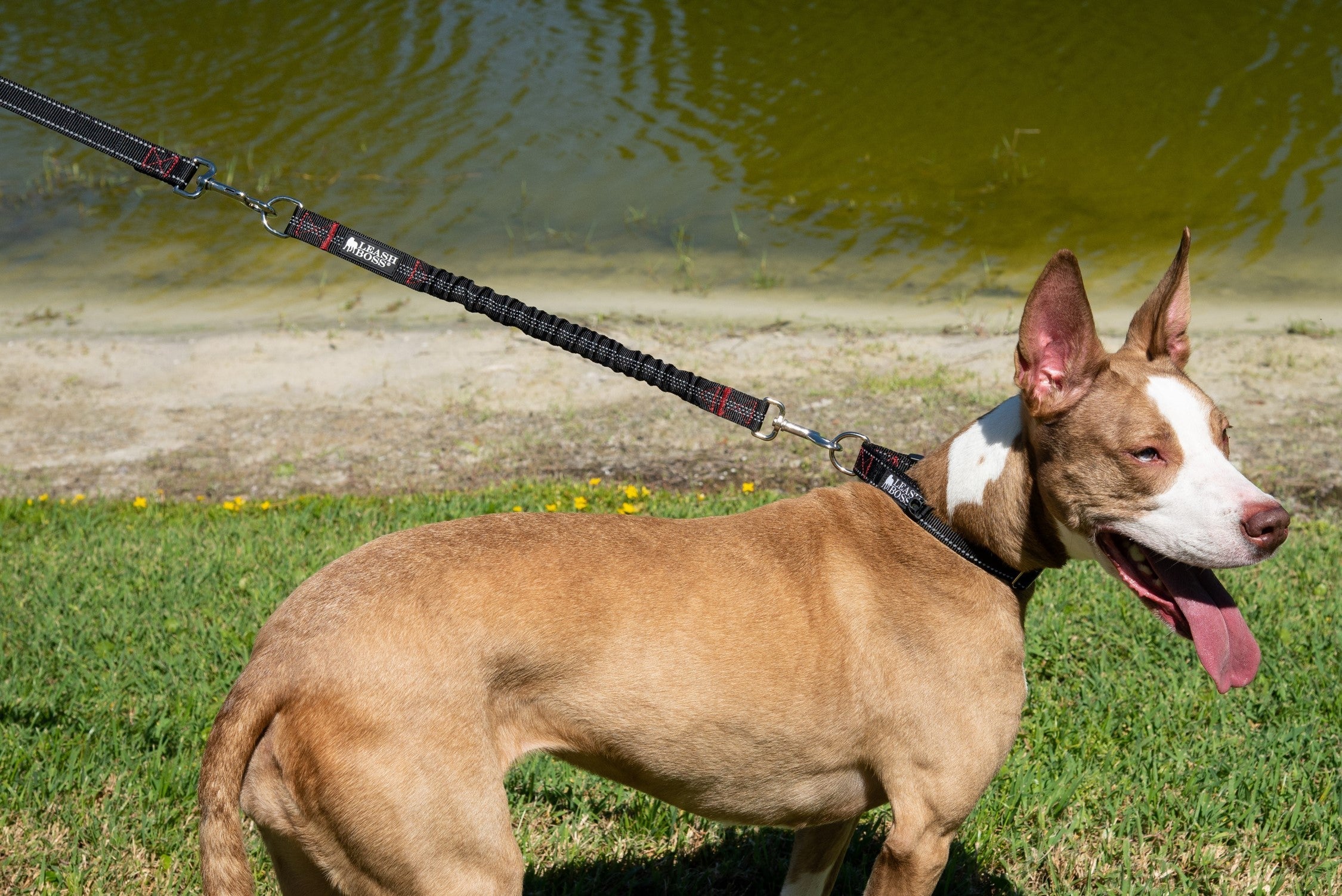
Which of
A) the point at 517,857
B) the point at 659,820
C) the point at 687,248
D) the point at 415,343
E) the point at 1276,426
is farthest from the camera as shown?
the point at 687,248

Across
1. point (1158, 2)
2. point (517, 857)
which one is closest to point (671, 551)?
point (517, 857)

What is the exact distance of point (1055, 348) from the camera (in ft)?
10.1

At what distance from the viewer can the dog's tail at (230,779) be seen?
2514mm

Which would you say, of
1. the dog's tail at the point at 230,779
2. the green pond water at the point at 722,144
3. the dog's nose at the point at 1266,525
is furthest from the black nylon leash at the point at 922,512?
the green pond water at the point at 722,144

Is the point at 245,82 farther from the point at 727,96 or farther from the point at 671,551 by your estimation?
the point at 671,551

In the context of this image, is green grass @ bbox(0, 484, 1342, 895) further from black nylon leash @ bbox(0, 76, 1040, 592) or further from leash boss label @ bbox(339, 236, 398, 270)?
leash boss label @ bbox(339, 236, 398, 270)

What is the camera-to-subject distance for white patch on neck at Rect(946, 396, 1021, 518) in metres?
3.23

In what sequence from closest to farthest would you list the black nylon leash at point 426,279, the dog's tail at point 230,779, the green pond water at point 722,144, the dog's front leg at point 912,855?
1. the dog's tail at point 230,779
2. the dog's front leg at point 912,855
3. the black nylon leash at point 426,279
4. the green pond water at point 722,144

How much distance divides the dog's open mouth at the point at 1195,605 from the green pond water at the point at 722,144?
9.49 meters

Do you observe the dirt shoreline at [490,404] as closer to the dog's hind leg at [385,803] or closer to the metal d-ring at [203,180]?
the metal d-ring at [203,180]

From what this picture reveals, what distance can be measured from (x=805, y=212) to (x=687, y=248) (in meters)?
1.71

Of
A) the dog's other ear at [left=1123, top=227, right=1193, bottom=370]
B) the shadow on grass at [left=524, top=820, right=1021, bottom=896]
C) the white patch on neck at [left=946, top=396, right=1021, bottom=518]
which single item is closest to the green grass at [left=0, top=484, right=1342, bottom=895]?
the shadow on grass at [left=524, top=820, right=1021, bottom=896]

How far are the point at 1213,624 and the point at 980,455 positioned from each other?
73 centimetres

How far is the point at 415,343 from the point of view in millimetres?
10555
